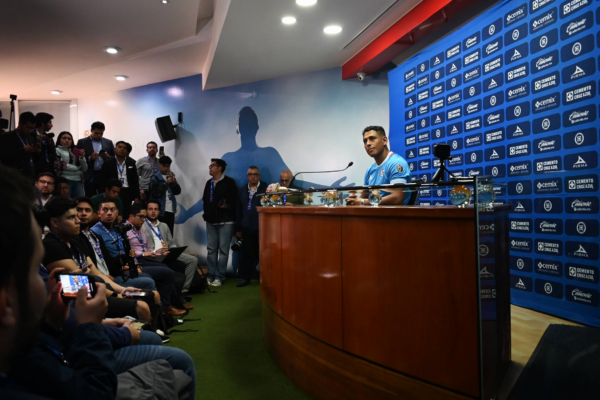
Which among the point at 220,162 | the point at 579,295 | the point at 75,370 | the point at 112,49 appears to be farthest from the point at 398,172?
the point at 112,49

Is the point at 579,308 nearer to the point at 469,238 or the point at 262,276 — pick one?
the point at 469,238

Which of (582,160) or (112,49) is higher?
(112,49)

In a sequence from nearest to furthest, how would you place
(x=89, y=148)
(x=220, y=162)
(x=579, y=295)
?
(x=579, y=295) → (x=89, y=148) → (x=220, y=162)

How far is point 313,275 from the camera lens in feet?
6.67

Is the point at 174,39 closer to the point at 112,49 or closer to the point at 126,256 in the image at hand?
the point at 112,49

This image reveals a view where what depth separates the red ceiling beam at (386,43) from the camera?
3.32 meters

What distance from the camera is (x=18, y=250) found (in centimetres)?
50

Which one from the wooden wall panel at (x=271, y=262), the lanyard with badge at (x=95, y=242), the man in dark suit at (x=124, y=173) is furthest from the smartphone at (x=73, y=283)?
the man in dark suit at (x=124, y=173)

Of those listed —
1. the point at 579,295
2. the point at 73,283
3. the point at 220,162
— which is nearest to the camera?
the point at 73,283

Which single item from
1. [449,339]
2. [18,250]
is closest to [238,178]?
[449,339]

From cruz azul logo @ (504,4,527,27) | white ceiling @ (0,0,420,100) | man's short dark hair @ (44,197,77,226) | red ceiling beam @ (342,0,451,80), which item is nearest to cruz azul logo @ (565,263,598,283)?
cruz azul logo @ (504,4,527,27)

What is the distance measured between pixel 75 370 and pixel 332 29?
395 cm

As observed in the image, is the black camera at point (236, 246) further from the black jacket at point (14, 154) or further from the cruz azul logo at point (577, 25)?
the cruz azul logo at point (577, 25)

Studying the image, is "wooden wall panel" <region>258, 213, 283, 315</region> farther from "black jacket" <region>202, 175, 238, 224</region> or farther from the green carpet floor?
"black jacket" <region>202, 175, 238, 224</region>
